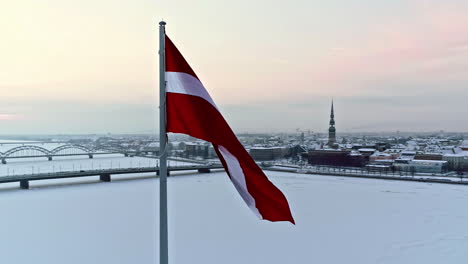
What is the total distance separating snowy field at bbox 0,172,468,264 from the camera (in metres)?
9.63

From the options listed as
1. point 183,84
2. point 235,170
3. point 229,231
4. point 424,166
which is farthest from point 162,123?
point 424,166

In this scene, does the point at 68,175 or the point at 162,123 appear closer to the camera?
the point at 162,123

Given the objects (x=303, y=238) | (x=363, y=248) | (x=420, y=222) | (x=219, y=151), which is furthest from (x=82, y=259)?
(x=420, y=222)

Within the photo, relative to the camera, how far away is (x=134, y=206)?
17.4 metres

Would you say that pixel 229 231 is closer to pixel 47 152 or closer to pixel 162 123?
pixel 162 123

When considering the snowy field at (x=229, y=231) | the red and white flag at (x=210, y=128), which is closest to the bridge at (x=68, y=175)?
the snowy field at (x=229, y=231)

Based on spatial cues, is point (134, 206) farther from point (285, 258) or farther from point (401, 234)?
point (401, 234)

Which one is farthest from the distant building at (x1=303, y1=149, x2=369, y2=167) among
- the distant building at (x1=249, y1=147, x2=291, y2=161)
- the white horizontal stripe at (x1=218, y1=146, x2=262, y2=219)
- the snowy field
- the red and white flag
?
the white horizontal stripe at (x1=218, y1=146, x2=262, y2=219)

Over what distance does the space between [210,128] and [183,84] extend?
390 millimetres

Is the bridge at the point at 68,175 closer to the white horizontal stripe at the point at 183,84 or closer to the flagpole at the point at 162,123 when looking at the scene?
the flagpole at the point at 162,123

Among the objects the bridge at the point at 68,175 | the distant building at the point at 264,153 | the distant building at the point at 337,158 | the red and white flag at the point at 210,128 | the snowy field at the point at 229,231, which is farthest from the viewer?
the distant building at the point at 264,153

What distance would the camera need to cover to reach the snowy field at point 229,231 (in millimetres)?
9633

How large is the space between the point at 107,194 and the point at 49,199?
309 cm

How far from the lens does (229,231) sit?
483 inches
